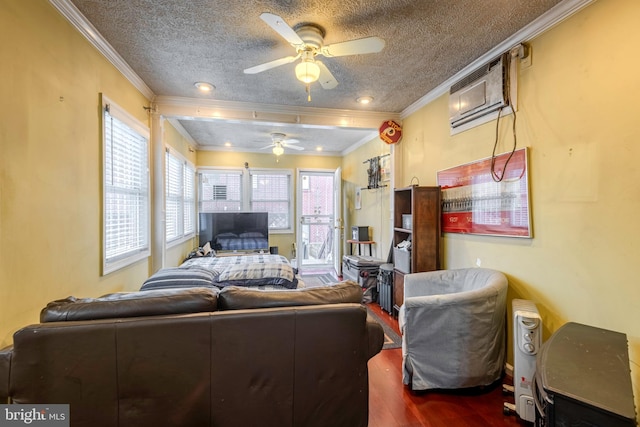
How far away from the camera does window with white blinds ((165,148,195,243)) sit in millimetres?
4094

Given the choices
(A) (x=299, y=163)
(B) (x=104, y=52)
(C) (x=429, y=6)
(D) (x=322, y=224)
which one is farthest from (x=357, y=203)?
(B) (x=104, y=52)

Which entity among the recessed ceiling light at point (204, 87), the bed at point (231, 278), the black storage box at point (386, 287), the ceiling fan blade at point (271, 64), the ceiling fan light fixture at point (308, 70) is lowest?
the black storage box at point (386, 287)

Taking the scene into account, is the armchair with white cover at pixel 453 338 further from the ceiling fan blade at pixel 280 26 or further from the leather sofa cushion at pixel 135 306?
the ceiling fan blade at pixel 280 26

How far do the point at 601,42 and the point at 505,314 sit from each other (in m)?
2.01

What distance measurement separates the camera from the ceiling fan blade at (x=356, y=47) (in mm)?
1868

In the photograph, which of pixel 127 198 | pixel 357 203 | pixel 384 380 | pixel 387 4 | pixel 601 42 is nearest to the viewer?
pixel 601 42

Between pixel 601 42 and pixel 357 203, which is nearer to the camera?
pixel 601 42

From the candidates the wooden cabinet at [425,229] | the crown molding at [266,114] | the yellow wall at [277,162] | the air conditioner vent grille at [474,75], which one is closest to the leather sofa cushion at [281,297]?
the wooden cabinet at [425,229]

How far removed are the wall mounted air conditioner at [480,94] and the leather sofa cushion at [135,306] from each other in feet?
8.82

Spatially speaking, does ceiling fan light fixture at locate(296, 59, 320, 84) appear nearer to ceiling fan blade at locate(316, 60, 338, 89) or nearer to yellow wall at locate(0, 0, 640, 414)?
ceiling fan blade at locate(316, 60, 338, 89)

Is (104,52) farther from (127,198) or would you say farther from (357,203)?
(357,203)

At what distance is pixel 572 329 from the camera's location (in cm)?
162

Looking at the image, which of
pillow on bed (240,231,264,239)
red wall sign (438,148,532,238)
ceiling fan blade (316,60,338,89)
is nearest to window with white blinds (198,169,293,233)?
pillow on bed (240,231,264,239)

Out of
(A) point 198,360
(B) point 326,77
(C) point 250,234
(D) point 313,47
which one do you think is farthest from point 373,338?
(C) point 250,234
